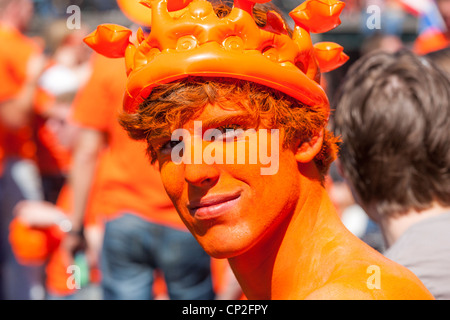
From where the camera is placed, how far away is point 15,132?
16.8ft

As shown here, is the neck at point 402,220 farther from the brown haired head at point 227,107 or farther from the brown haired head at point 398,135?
the brown haired head at point 227,107

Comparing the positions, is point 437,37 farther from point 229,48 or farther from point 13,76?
point 229,48

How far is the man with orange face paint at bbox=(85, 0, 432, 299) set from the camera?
179 centimetres

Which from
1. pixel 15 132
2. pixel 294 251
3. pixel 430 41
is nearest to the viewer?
pixel 294 251

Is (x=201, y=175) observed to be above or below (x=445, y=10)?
above

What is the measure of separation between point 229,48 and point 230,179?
0.36m

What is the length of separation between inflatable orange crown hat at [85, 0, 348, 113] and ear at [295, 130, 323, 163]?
4.2 inches

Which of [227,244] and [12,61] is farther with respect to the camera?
[12,61]

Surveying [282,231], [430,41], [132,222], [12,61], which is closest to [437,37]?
[430,41]

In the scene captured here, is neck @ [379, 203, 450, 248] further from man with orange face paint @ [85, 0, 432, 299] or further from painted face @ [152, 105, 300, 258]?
painted face @ [152, 105, 300, 258]

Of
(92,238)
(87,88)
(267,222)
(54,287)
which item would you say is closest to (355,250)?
(267,222)

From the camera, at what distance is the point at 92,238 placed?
16.3 ft

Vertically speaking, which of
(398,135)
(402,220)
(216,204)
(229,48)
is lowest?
(402,220)

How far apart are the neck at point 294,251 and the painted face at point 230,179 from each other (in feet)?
0.31
